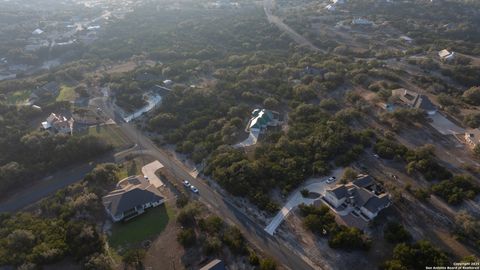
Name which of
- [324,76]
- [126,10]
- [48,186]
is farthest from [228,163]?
[126,10]

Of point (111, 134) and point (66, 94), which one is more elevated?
point (111, 134)

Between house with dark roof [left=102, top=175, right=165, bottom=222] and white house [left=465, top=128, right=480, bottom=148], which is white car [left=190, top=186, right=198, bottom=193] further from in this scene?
white house [left=465, top=128, right=480, bottom=148]

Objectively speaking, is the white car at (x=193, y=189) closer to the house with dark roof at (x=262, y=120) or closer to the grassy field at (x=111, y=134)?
the house with dark roof at (x=262, y=120)

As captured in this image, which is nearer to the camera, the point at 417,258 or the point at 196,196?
the point at 417,258

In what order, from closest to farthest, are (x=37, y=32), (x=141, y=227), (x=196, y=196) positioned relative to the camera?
1. (x=141, y=227)
2. (x=196, y=196)
3. (x=37, y=32)

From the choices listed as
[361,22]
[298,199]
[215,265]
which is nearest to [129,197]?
[215,265]

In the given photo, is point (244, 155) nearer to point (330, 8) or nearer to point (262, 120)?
point (262, 120)

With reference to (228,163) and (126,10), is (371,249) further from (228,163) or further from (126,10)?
(126,10)

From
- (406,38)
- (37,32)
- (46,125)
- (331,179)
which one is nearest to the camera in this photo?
(331,179)
